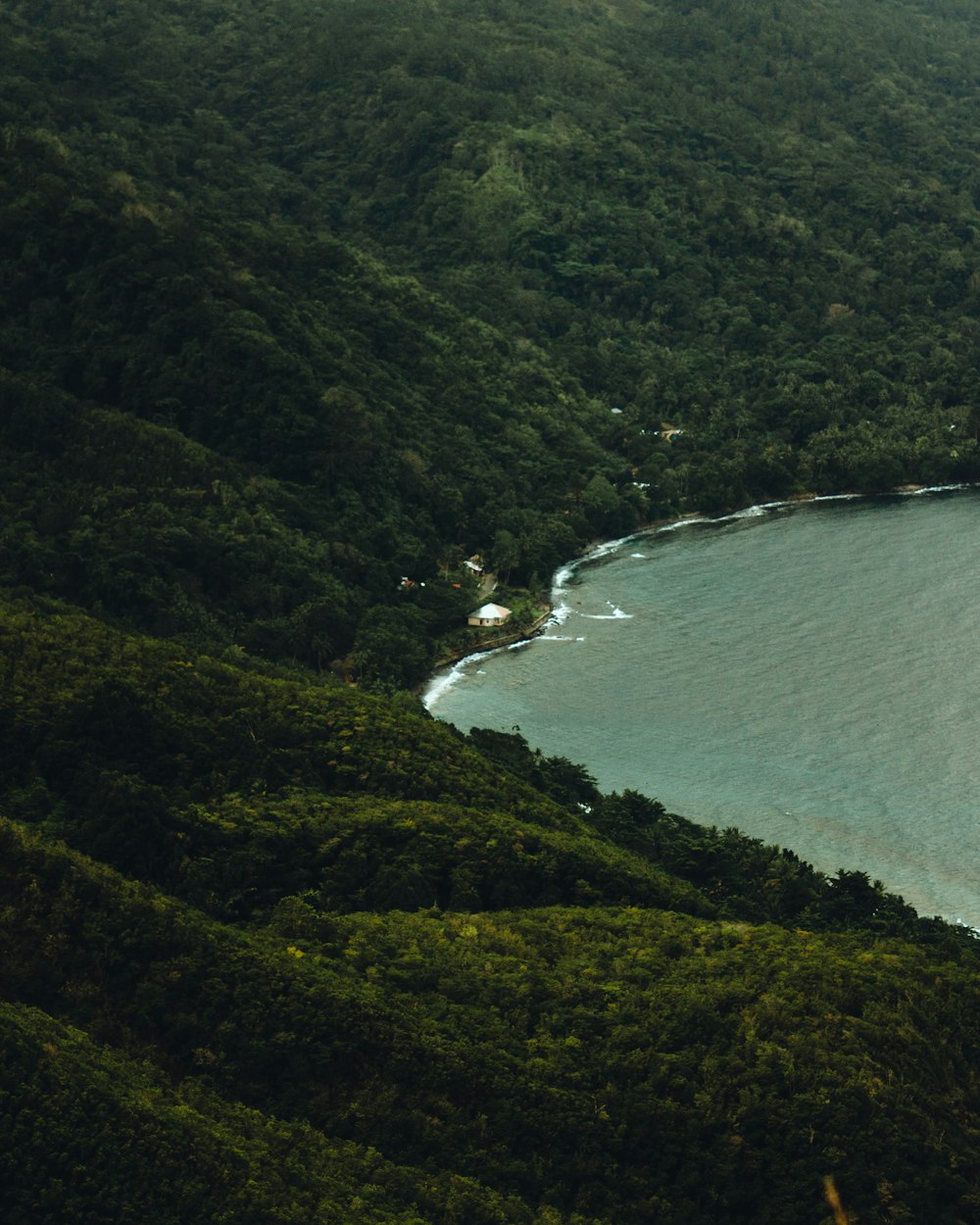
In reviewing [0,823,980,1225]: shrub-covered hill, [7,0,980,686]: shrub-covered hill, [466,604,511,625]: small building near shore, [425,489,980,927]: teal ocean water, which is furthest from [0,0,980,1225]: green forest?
[425,489,980,927]: teal ocean water

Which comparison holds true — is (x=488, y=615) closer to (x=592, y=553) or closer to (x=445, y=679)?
(x=445, y=679)

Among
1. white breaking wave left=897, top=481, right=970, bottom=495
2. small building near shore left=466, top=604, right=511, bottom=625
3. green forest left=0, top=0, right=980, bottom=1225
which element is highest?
green forest left=0, top=0, right=980, bottom=1225

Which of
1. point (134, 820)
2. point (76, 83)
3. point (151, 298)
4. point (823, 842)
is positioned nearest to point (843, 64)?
point (76, 83)

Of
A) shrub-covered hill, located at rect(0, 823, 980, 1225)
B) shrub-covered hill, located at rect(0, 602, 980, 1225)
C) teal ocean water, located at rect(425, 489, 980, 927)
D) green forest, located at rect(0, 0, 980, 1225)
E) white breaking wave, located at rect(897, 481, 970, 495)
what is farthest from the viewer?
white breaking wave, located at rect(897, 481, 970, 495)

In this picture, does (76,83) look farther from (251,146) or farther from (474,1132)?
(474,1132)

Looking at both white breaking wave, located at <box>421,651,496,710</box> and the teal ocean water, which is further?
white breaking wave, located at <box>421,651,496,710</box>

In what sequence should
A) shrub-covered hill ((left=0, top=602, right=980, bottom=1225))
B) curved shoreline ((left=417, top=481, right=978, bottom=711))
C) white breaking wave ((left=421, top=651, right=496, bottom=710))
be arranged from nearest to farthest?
1. shrub-covered hill ((left=0, top=602, right=980, bottom=1225))
2. white breaking wave ((left=421, top=651, right=496, bottom=710))
3. curved shoreline ((left=417, top=481, right=978, bottom=711))

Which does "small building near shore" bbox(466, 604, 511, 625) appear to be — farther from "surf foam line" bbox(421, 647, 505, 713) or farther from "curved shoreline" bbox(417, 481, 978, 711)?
"surf foam line" bbox(421, 647, 505, 713)
